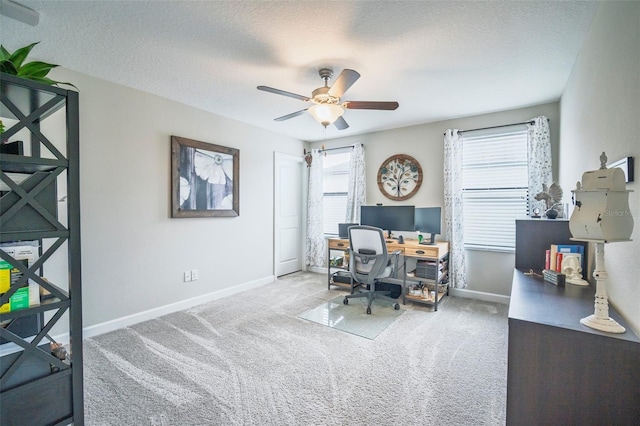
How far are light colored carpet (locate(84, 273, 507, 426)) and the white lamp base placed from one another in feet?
3.04

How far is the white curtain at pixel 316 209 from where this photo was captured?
5.21 metres

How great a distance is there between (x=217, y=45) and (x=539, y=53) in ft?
8.36

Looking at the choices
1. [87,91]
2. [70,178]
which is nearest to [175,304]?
[87,91]

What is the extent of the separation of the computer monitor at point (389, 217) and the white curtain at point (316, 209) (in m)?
1.03

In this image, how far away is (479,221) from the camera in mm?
3873

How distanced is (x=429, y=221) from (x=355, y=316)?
5.37 feet

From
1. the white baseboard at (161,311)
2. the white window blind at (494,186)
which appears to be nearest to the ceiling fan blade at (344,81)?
the white window blind at (494,186)

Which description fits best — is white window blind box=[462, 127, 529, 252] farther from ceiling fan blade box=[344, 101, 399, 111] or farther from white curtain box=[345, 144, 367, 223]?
ceiling fan blade box=[344, 101, 399, 111]

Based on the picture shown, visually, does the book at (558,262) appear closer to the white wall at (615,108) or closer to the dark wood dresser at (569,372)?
the white wall at (615,108)

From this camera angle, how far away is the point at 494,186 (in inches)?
148

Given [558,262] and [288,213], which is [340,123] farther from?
[288,213]

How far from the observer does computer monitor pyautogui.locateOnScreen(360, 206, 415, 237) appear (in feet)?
13.3

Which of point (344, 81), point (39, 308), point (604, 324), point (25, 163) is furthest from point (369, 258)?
point (25, 163)

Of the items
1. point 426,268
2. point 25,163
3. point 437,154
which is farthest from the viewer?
point 437,154
